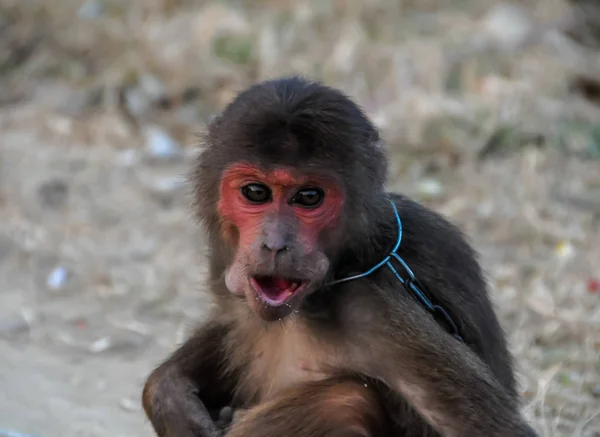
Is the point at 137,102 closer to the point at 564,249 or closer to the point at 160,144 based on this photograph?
the point at 160,144

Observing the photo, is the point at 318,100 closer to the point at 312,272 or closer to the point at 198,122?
the point at 312,272

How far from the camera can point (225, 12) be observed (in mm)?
10953

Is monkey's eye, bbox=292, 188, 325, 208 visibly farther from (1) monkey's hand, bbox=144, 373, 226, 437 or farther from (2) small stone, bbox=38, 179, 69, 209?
(2) small stone, bbox=38, 179, 69, 209

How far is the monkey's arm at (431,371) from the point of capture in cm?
338

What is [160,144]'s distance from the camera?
28.8ft

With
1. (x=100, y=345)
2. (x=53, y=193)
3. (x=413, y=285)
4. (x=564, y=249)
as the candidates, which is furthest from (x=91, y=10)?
(x=413, y=285)

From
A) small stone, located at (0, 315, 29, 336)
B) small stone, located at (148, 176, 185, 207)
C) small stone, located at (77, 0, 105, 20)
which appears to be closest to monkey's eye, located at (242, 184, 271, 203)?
small stone, located at (0, 315, 29, 336)

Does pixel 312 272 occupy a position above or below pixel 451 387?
above

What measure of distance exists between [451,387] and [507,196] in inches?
185

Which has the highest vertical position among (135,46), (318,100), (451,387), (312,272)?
(135,46)

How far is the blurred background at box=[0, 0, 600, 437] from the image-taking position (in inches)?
223

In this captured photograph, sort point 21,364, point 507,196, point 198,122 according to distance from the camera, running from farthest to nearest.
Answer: point 198,122 → point 507,196 → point 21,364

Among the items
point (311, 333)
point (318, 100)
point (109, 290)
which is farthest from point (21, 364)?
point (318, 100)

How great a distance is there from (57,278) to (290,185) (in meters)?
3.71
